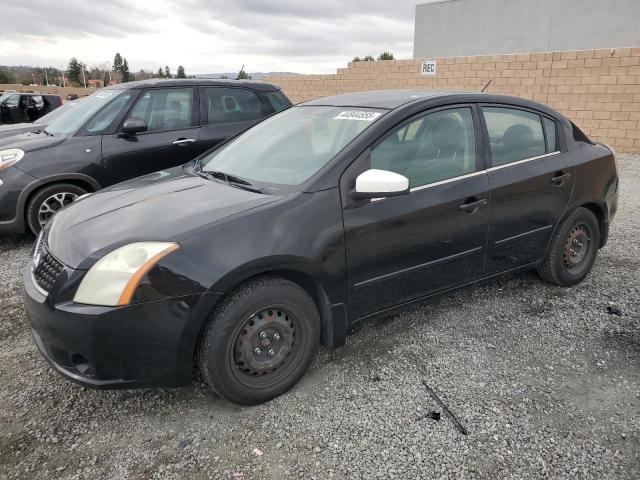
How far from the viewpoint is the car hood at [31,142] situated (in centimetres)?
511

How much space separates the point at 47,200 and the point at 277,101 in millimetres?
3194

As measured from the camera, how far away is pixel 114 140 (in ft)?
17.8

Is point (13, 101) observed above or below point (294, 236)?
above

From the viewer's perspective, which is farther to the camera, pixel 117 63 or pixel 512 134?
pixel 117 63

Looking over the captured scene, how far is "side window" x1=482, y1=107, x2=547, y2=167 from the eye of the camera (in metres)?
3.37

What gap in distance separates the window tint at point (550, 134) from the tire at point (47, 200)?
4.51 meters

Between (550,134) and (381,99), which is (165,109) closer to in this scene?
(381,99)

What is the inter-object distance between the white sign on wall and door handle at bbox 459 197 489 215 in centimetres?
1304

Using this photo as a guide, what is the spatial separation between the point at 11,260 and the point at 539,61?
12.3 m

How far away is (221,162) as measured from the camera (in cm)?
337

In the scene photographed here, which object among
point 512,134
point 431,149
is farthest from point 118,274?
point 512,134

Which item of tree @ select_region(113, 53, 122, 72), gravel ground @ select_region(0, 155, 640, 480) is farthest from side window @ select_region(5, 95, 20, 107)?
tree @ select_region(113, 53, 122, 72)

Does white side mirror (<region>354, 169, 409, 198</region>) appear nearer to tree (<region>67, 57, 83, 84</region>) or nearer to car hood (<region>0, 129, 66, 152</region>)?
car hood (<region>0, 129, 66, 152</region>)

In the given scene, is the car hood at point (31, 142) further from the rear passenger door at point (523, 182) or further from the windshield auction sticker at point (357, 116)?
the rear passenger door at point (523, 182)
